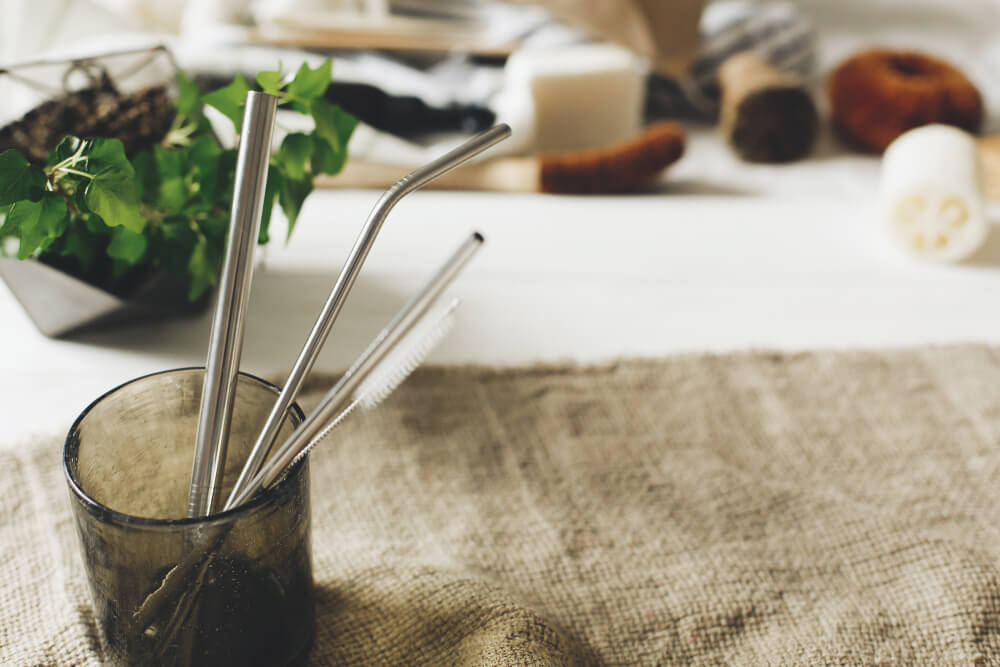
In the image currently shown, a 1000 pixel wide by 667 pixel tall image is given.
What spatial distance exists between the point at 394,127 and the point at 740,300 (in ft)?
0.94

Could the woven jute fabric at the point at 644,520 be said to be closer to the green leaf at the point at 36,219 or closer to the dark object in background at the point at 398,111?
the green leaf at the point at 36,219

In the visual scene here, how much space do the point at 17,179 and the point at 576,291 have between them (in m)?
0.31

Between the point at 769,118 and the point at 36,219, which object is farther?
the point at 769,118

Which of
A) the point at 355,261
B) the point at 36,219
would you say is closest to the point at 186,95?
the point at 36,219

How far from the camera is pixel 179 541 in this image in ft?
0.77

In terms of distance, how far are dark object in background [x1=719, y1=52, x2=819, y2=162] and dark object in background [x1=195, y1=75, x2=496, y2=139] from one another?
0.22 metres

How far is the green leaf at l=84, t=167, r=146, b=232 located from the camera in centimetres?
29

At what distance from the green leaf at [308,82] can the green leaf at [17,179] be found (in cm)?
10

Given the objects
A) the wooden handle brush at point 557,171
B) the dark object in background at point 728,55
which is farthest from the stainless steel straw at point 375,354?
the dark object in background at point 728,55

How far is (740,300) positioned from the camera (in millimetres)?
527

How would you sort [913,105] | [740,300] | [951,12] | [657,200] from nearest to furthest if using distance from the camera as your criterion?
[740,300] → [657,200] → [913,105] → [951,12]

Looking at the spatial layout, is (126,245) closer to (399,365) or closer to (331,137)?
(331,137)

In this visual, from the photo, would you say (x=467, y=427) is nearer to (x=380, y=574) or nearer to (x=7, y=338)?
(x=380, y=574)

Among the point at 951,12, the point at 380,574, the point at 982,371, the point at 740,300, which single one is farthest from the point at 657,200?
the point at 951,12
